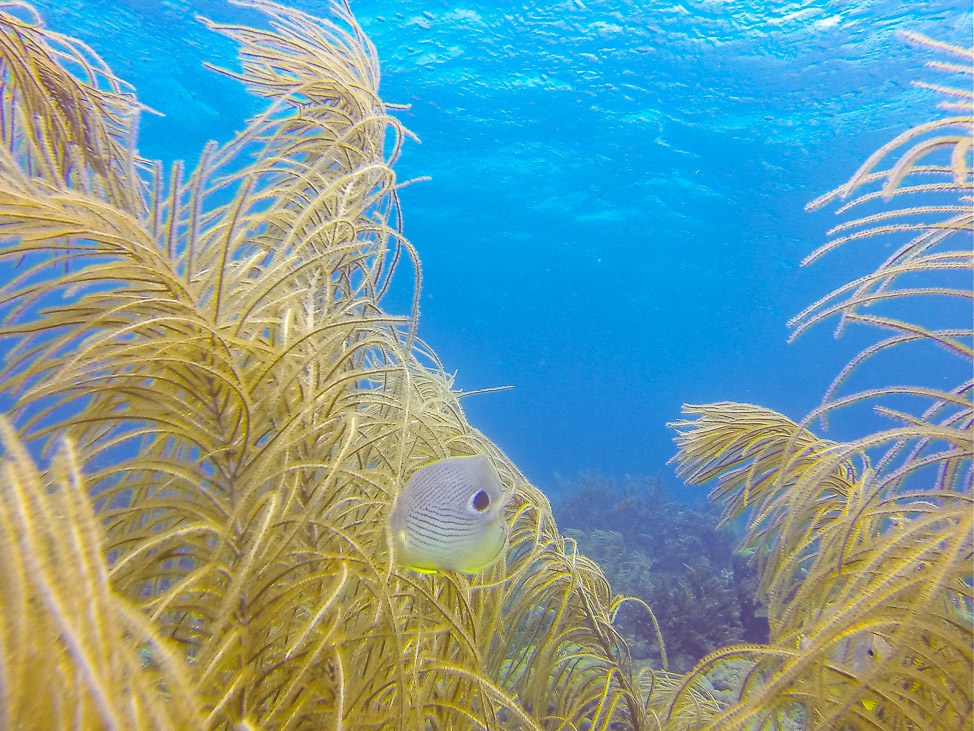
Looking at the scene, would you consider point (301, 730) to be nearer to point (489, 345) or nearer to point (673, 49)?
point (673, 49)

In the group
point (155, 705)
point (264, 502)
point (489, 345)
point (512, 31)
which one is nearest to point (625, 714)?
point (264, 502)

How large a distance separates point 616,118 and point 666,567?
16886 mm

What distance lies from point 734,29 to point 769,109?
4.42m

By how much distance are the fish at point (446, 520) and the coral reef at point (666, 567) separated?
10.3 ft

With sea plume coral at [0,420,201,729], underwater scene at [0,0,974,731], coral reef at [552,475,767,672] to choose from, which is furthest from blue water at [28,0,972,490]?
sea plume coral at [0,420,201,729]

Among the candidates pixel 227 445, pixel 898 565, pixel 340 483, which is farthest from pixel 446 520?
pixel 898 565

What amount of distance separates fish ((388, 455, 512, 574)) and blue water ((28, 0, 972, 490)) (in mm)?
16745

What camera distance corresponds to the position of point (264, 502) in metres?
1.37

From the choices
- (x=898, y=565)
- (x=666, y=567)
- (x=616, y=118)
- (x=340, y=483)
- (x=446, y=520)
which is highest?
(x=898, y=565)

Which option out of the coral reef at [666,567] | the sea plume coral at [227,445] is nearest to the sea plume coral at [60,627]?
the sea plume coral at [227,445]

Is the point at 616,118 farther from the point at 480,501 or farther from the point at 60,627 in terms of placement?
the point at 60,627

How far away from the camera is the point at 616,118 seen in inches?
779

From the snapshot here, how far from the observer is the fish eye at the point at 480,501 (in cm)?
133

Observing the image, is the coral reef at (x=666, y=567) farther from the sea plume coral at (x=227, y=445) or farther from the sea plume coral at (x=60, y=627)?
the sea plume coral at (x=60, y=627)
